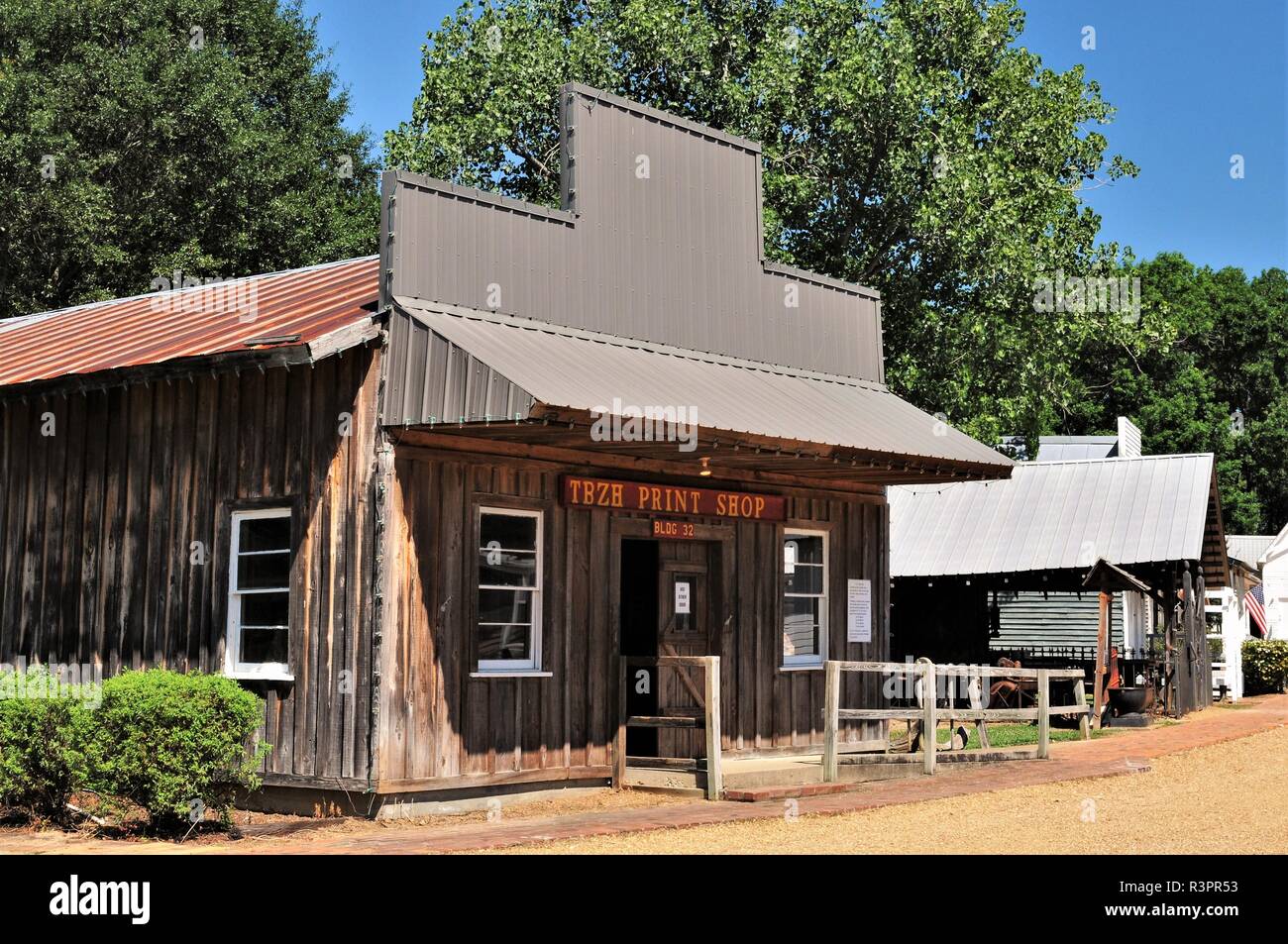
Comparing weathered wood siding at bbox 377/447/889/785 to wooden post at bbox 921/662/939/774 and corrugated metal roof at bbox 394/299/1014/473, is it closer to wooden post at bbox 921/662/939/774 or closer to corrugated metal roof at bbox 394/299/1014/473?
corrugated metal roof at bbox 394/299/1014/473

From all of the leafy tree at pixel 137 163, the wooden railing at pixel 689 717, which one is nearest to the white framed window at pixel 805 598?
the wooden railing at pixel 689 717

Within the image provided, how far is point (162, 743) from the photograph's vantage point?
11.5m

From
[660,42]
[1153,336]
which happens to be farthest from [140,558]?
[1153,336]

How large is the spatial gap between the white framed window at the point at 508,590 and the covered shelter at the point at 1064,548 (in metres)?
14.9

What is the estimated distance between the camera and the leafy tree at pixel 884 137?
29875 mm

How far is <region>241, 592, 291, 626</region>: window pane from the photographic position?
13984mm

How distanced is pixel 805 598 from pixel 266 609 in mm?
6522

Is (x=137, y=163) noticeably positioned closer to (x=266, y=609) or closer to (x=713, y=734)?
(x=266, y=609)

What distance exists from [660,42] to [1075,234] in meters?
9.75

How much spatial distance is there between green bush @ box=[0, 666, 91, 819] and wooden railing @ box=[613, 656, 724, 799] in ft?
16.9

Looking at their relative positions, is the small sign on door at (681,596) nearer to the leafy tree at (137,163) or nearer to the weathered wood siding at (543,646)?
the weathered wood siding at (543,646)

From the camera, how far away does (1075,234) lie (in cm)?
3250
